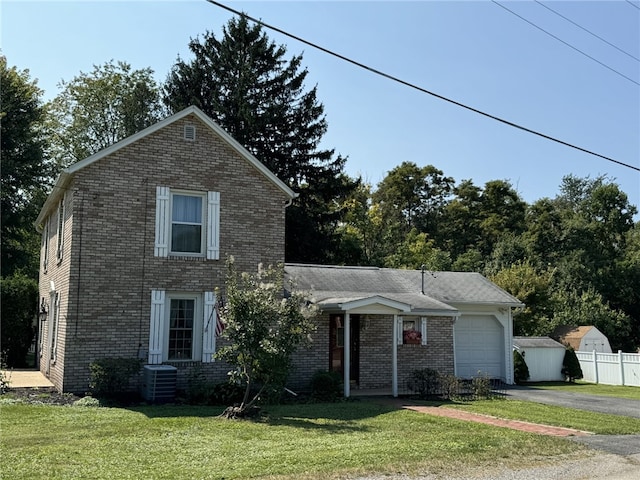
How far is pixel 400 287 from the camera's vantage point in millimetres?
20969

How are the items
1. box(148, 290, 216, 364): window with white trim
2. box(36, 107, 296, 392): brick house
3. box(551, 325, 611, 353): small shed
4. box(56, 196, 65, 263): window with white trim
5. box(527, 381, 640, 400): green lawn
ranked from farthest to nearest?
1. box(551, 325, 611, 353): small shed
2. box(527, 381, 640, 400): green lawn
3. box(56, 196, 65, 263): window with white trim
4. box(148, 290, 216, 364): window with white trim
5. box(36, 107, 296, 392): brick house

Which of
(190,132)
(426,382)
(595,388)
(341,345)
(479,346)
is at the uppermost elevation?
(190,132)

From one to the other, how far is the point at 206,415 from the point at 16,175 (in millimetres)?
24932

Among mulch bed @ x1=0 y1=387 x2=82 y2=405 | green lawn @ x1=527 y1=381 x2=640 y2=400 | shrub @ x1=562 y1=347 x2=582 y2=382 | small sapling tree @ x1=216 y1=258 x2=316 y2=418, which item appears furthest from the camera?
shrub @ x1=562 y1=347 x2=582 y2=382

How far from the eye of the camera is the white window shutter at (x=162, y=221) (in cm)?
1521

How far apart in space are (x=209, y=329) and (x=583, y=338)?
22.0 meters

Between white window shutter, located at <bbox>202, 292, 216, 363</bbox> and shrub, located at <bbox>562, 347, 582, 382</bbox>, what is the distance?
53.3ft

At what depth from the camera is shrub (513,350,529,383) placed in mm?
22703

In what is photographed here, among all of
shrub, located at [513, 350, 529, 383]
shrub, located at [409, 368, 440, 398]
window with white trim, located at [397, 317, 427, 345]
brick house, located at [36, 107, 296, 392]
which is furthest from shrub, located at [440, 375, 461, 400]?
shrub, located at [513, 350, 529, 383]

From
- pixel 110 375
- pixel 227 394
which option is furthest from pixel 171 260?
pixel 227 394

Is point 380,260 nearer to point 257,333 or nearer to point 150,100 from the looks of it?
point 150,100

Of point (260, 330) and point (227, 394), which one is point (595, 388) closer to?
point (227, 394)

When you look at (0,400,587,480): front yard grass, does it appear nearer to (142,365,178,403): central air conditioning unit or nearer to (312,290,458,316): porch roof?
(142,365,178,403): central air conditioning unit

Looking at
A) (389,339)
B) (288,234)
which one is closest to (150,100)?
(288,234)
